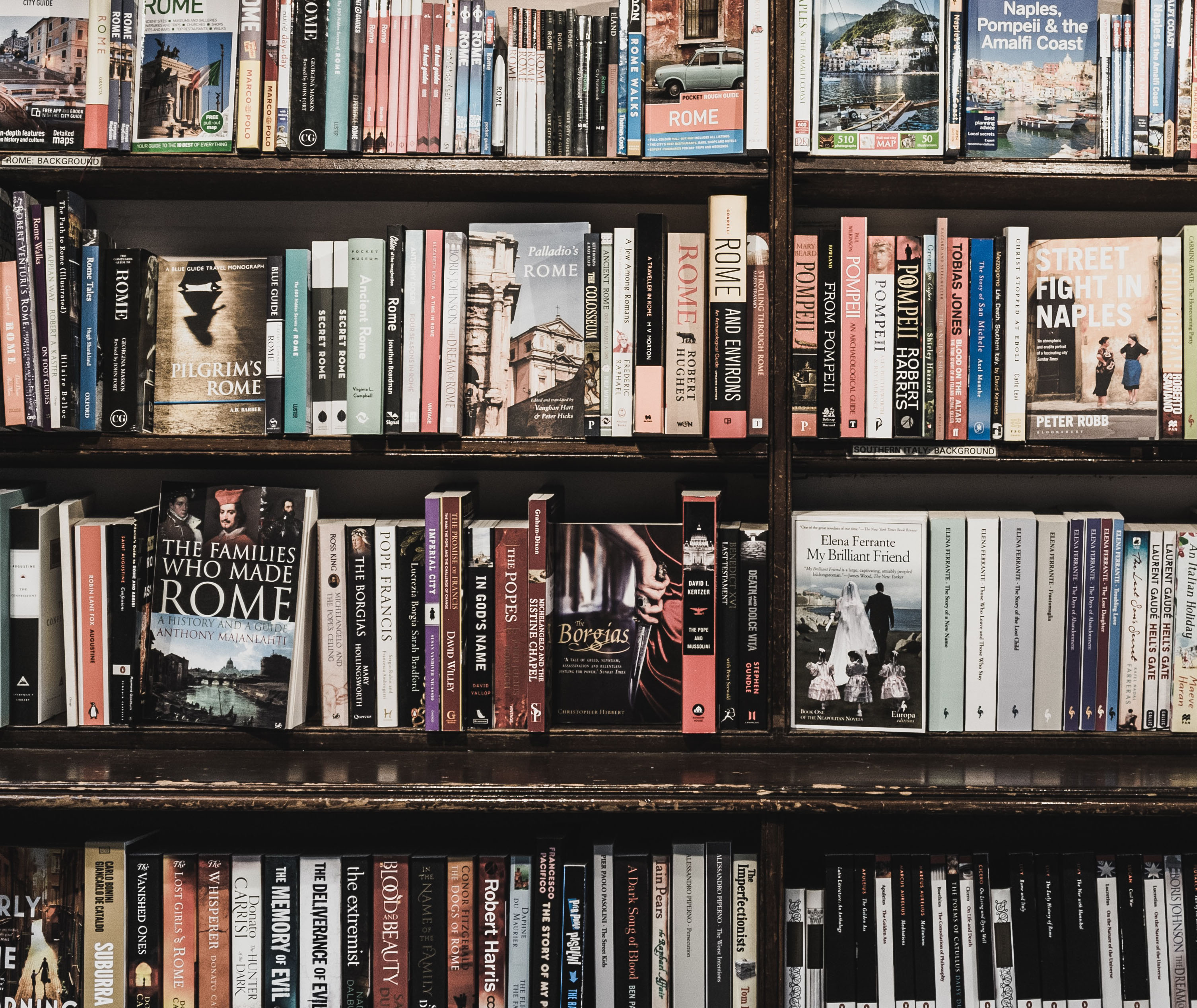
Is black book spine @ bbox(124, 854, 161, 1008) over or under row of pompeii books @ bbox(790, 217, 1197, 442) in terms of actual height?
under

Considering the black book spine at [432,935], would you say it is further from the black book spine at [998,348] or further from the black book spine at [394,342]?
the black book spine at [998,348]

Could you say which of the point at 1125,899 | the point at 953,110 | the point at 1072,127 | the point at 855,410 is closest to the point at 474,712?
the point at 855,410

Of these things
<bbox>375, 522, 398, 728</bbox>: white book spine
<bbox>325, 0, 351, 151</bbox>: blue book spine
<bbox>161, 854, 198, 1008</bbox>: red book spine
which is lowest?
<bbox>161, 854, 198, 1008</bbox>: red book spine

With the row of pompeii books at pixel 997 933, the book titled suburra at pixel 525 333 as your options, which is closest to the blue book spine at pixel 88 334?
the book titled suburra at pixel 525 333

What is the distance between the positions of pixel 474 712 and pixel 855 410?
803mm

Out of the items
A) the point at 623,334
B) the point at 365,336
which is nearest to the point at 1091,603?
the point at 623,334

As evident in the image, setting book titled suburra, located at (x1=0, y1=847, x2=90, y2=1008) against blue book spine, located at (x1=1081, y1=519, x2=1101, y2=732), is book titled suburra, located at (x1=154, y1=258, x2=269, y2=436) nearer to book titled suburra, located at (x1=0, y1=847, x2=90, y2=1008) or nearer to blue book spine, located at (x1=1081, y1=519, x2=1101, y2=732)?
book titled suburra, located at (x1=0, y1=847, x2=90, y2=1008)

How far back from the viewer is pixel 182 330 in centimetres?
149

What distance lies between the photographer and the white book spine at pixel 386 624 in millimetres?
1457

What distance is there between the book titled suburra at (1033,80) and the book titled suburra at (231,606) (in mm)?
1270

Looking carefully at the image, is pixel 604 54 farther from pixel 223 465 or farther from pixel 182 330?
pixel 223 465

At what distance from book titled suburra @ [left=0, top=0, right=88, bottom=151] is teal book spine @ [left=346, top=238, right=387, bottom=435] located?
0.50m

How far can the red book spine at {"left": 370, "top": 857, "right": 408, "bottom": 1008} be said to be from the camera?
1.39m

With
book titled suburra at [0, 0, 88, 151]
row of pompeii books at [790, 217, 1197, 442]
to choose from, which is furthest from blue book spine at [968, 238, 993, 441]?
book titled suburra at [0, 0, 88, 151]
